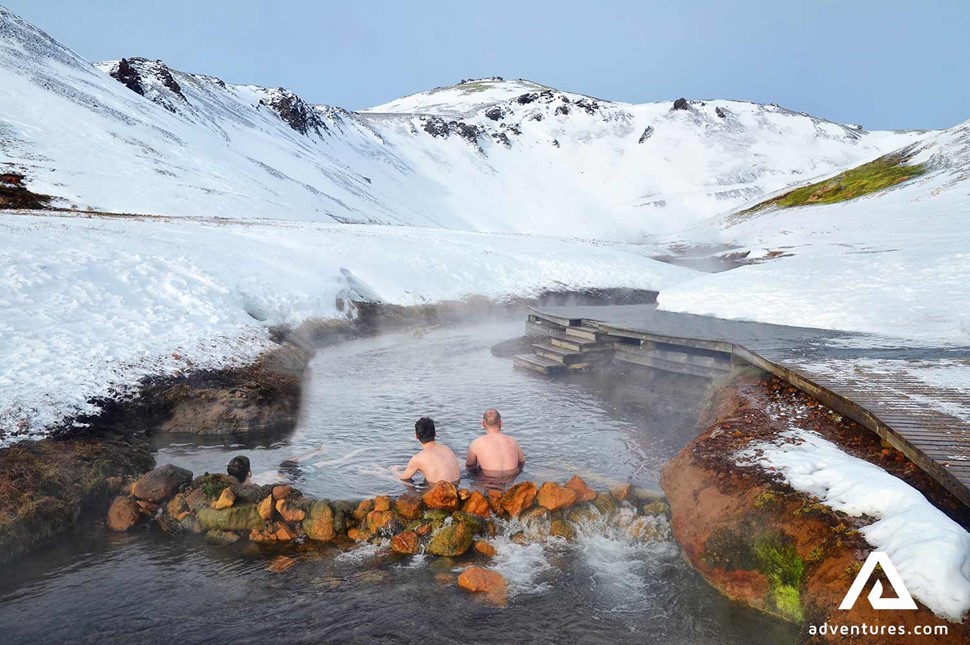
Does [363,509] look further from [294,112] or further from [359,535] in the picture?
[294,112]

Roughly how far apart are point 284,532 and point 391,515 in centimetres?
135

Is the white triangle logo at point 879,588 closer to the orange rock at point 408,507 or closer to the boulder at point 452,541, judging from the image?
the boulder at point 452,541

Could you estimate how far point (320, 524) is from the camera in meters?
7.27

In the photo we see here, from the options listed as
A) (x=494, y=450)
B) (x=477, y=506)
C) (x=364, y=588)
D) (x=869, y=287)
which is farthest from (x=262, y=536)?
(x=869, y=287)

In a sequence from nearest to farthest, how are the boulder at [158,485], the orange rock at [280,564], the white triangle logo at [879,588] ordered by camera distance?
1. the white triangle logo at [879,588]
2. the orange rock at [280,564]
3. the boulder at [158,485]

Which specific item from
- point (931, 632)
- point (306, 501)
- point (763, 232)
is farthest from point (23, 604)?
point (763, 232)

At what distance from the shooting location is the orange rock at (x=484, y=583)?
607cm

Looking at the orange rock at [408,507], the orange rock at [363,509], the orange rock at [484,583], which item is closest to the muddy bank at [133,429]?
the orange rock at [363,509]

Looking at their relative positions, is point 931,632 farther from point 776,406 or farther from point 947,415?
point 776,406

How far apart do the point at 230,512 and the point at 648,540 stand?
5352 mm

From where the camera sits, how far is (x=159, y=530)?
759 cm

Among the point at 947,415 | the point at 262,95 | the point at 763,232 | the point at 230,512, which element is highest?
the point at 262,95

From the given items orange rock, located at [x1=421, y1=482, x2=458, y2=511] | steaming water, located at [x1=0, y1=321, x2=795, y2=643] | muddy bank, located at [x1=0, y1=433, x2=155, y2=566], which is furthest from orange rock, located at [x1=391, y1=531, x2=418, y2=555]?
muddy bank, located at [x1=0, y1=433, x2=155, y2=566]

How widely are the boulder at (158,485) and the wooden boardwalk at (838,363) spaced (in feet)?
29.5
